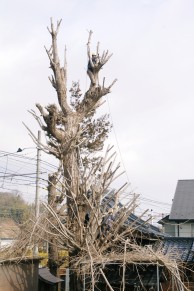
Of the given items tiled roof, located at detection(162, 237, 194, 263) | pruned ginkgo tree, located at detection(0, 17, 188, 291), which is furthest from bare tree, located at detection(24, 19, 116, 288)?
tiled roof, located at detection(162, 237, 194, 263)

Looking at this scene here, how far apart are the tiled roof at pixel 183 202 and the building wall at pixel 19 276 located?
18.1 metres

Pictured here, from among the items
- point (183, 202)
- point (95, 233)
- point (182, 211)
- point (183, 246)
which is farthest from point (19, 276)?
point (183, 202)

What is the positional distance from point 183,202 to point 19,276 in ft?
66.1

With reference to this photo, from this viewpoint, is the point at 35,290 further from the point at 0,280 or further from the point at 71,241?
the point at 71,241

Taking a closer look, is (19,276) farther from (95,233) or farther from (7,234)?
(95,233)

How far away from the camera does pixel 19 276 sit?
35.2 feet

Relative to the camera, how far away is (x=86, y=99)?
11.4 m

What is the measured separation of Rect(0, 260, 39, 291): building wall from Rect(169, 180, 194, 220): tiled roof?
18.1 meters

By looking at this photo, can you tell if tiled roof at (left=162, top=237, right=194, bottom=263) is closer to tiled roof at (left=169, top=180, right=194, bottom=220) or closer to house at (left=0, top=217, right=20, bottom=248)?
house at (left=0, top=217, right=20, bottom=248)

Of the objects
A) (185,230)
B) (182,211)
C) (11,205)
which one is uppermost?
(11,205)

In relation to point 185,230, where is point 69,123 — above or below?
above

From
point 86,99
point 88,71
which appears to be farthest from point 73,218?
point 88,71

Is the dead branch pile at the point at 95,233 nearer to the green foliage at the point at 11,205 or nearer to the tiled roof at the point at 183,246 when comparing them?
the tiled roof at the point at 183,246

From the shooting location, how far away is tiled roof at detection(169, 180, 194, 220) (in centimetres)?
2752
